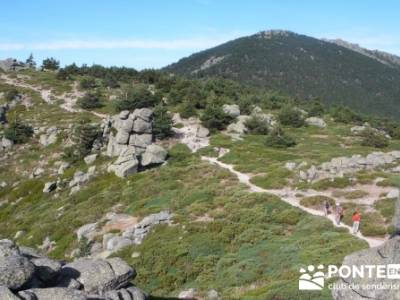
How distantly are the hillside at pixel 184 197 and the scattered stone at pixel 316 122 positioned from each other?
1.21ft

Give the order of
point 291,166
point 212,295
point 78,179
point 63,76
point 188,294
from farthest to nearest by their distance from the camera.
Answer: point 63,76, point 78,179, point 291,166, point 188,294, point 212,295

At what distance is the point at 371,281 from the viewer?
15.8 metres

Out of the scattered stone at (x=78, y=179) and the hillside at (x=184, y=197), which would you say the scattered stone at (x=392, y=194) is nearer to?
the hillside at (x=184, y=197)

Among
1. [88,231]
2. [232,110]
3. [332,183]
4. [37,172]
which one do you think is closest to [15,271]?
[88,231]

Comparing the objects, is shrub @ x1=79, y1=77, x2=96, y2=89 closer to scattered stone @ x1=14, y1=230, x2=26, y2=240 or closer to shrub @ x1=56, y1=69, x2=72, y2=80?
shrub @ x1=56, y1=69, x2=72, y2=80

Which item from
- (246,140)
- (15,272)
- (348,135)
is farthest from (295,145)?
(15,272)

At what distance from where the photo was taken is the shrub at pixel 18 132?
75062 millimetres

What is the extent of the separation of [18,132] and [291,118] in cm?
4722

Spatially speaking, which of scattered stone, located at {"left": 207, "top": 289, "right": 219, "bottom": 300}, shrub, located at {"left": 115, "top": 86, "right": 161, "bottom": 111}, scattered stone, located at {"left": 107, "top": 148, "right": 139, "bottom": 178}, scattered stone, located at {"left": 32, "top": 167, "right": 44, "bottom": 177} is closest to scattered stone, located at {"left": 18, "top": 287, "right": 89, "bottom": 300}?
scattered stone, located at {"left": 207, "top": 289, "right": 219, "bottom": 300}

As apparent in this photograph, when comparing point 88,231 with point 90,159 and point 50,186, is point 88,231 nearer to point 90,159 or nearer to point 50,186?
point 50,186

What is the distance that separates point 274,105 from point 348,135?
28.2 metres

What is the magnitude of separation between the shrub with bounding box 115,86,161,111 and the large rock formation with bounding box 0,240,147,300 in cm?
6369

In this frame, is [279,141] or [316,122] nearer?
[279,141]

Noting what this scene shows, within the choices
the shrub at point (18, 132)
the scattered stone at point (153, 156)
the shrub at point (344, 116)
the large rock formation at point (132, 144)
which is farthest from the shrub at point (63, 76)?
the scattered stone at point (153, 156)
